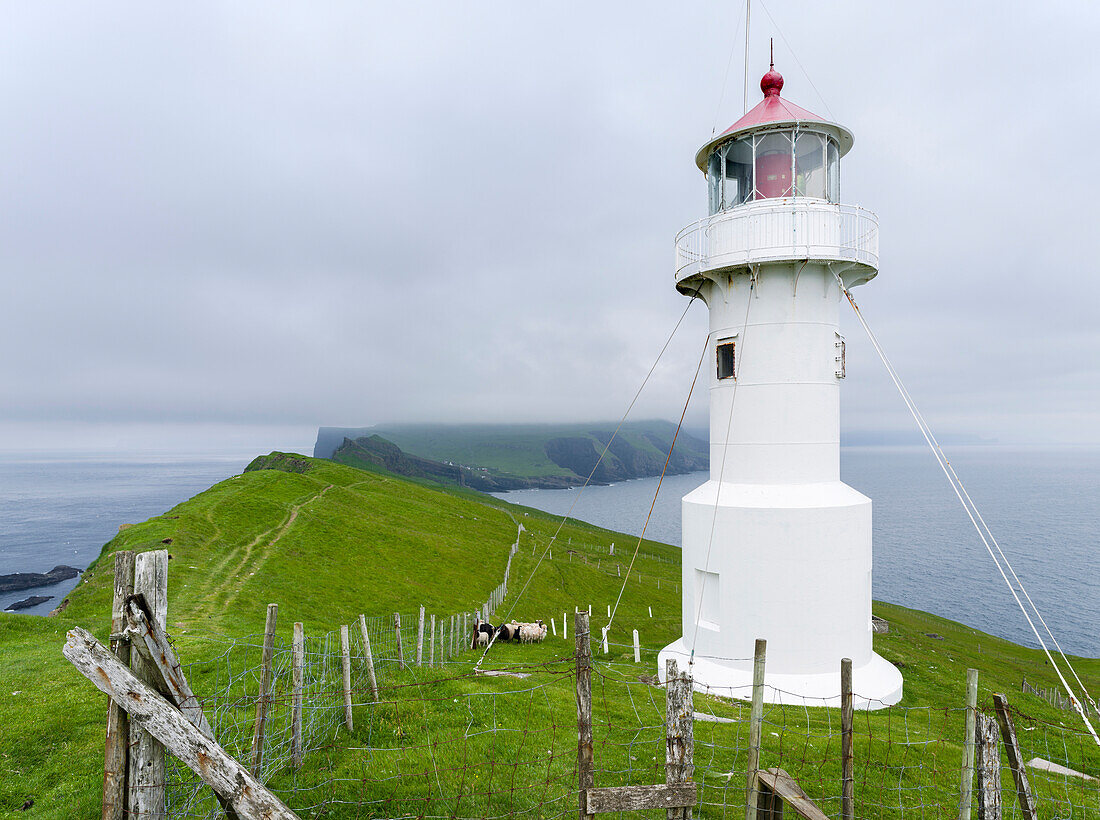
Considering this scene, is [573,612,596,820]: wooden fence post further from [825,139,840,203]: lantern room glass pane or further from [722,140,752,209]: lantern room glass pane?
[825,139,840,203]: lantern room glass pane

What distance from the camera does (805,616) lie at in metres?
14.9

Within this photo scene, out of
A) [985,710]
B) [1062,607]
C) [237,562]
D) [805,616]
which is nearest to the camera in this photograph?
[985,710]

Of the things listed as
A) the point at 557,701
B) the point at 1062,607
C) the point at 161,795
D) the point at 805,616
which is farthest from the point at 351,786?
the point at 1062,607

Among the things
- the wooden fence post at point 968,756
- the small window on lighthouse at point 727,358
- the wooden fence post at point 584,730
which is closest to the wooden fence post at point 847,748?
the wooden fence post at point 968,756

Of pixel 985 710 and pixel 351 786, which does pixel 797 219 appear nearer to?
pixel 985 710

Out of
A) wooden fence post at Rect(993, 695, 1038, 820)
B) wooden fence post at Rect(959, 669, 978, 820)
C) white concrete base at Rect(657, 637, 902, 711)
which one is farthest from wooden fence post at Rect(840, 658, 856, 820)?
white concrete base at Rect(657, 637, 902, 711)

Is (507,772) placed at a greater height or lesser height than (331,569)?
greater

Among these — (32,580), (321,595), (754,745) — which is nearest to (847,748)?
(754,745)

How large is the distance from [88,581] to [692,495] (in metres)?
30.4

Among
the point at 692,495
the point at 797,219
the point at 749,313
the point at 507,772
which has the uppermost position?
the point at 797,219

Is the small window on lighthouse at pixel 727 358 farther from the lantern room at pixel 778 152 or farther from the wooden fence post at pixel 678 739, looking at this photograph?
the wooden fence post at pixel 678 739

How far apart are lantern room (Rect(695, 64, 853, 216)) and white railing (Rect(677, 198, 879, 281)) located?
70 centimetres

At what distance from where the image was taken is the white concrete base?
1452 centimetres

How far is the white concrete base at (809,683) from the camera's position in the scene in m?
14.5
